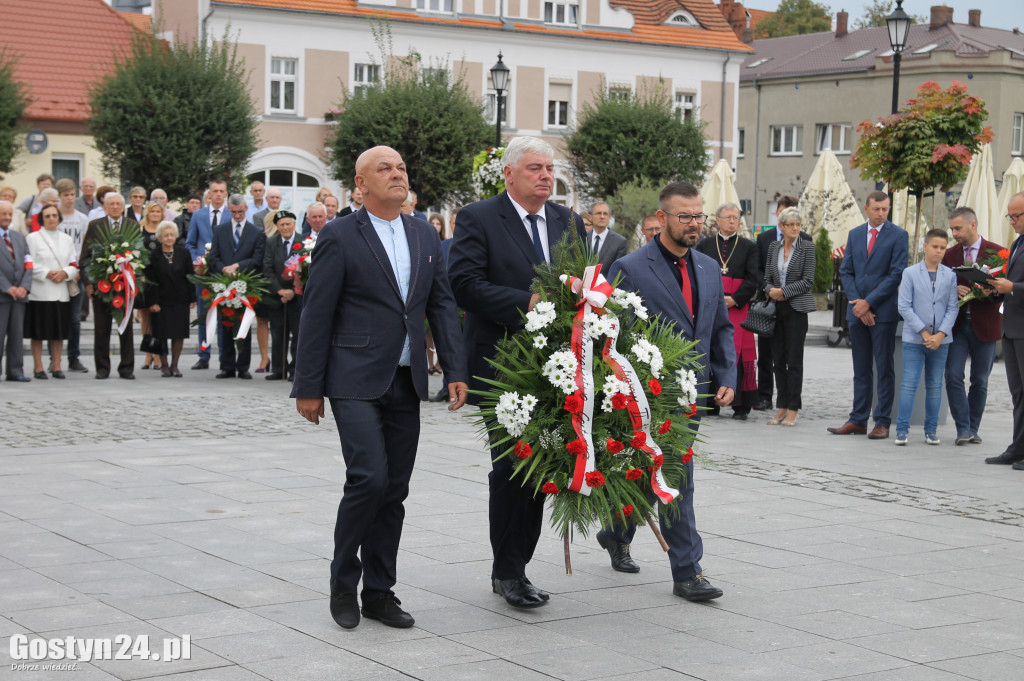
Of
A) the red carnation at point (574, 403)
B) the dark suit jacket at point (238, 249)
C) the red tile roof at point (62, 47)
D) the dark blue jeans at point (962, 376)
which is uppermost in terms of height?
the red tile roof at point (62, 47)

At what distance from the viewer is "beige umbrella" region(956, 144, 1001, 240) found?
2350cm

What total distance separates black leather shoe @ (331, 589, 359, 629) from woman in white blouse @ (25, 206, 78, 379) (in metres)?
11.2

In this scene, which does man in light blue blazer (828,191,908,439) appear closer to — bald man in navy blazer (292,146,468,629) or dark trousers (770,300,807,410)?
dark trousers (770,300,807,410)

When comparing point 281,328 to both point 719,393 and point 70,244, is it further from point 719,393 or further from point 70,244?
point 719,393

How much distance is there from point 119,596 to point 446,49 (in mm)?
40386

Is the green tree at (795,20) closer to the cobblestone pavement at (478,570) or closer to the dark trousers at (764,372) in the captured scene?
the dark trousers at (764,372)

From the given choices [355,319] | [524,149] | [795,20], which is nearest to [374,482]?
[355,319]

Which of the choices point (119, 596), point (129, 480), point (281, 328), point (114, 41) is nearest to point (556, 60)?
point (114, 41)

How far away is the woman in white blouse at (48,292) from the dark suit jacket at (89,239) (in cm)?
17

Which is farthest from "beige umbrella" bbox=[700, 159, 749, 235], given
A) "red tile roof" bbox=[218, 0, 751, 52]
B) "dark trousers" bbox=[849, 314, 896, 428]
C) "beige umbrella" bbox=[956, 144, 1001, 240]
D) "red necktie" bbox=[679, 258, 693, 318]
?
"red necktie" bbox=[679, 258, 693, 318]

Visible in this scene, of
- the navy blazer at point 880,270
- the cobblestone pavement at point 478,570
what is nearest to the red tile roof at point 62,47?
the cobblestone pavement at point 478,570

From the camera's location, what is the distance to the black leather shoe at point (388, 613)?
5809 millimetres

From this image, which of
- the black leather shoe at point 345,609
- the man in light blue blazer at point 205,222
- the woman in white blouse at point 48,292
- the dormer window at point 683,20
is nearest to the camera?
the black leather shoe at point 345,609

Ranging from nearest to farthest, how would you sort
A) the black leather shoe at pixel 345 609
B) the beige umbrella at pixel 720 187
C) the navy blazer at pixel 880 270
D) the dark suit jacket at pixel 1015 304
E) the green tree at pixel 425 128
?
the black leather shoe at pixel 345 609 < the dark suit jacket at pixel 1015 304 < the navy blazer at pixel 880 270 < the beige umbrella at pixel 720 187 < the green tree at pixel 425 128
